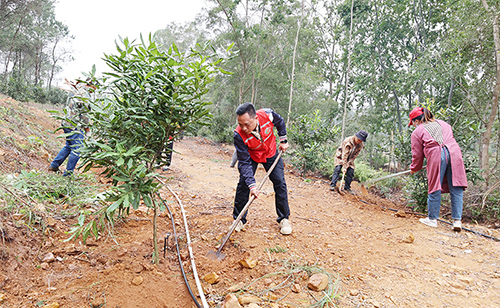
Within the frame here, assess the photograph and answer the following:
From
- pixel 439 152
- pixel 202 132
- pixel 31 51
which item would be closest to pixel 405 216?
pixel 439 152

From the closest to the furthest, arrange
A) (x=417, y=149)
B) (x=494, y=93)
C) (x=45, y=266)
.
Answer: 1. (x=45, y=266)
2. (x=417, y=149)
3. (x=494, y=93)

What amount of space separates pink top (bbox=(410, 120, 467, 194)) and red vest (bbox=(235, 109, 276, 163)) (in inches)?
95.7

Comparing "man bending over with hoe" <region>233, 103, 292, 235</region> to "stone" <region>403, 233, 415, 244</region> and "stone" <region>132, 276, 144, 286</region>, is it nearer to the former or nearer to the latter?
"stone" <region>132, 276, 144, 286</region>

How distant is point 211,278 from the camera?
2152 millimetres

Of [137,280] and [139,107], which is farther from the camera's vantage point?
[137,280]

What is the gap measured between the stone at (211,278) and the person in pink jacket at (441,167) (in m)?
3.24

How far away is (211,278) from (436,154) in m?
3.54

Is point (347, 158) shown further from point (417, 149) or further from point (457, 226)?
point (457, 226)

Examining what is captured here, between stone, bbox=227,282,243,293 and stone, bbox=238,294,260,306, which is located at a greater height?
stone, bbox=238,294,260,306

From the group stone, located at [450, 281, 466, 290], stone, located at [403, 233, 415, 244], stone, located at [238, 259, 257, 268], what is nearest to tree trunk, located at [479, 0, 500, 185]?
stone, located at [403, 233, 415, 244]

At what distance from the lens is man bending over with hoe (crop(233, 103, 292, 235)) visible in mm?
2752

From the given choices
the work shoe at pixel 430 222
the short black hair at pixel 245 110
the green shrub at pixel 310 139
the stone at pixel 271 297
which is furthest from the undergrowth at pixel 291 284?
the green shrub at pixel 310 139

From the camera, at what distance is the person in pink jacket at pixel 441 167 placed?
11.8 feet

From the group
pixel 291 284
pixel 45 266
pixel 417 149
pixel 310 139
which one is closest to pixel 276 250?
pixel 291 284
